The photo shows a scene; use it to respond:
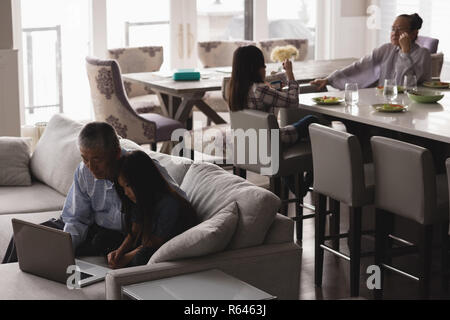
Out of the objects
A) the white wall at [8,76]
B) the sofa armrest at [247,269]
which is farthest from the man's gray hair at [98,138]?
the white wall at [8,76]

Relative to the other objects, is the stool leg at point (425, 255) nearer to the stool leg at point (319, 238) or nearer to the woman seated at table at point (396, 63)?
the stool leg at point (319, 238)

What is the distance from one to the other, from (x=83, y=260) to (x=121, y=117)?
116 inches

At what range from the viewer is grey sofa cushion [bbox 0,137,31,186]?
15.4 feet

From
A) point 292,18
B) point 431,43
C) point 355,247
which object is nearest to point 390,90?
point 355,247

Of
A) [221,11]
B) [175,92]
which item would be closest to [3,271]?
[175,92]

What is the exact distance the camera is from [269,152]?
4.75 meters

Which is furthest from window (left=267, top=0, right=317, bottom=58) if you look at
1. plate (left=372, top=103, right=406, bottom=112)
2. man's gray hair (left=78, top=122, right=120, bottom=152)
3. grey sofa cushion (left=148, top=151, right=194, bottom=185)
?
man's gray hair (left=78, top=122, right=120, bottom=152)

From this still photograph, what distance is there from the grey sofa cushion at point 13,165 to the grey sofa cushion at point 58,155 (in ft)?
0.22

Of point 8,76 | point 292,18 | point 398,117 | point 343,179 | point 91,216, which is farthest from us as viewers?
point 292,18

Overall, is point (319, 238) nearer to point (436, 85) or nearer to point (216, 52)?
point (436, 85)

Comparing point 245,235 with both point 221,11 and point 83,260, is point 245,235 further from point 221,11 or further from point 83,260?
point 221,11

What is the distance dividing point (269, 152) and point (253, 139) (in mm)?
128

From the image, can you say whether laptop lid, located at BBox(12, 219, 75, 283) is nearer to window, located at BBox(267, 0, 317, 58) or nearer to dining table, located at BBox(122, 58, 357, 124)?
dining table, located at BBox(122, 58, 357, 124)

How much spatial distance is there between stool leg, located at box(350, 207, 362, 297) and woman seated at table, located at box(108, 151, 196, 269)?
1087 millimetres
